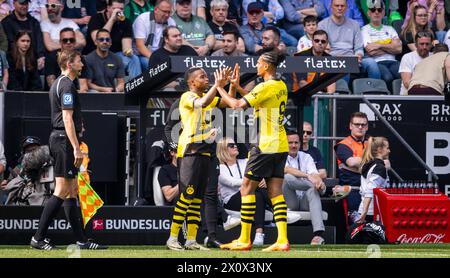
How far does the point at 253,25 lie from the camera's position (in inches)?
819

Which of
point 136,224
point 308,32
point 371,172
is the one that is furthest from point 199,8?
point 136,224

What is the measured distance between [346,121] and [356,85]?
163 cm

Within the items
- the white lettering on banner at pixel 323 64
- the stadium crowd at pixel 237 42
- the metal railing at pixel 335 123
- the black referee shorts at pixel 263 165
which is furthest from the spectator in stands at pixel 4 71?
the black referee shorts at pixel 263 165

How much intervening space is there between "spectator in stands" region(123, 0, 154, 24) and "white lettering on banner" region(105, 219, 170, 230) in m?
4.85

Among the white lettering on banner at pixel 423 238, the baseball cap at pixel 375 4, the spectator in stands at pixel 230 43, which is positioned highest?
the baseball cap at pixel 375 4

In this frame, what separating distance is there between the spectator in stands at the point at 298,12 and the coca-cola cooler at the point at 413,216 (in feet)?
16.7

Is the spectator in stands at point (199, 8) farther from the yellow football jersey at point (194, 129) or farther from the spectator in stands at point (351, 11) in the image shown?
the yellow football jersey at point (194, 129)

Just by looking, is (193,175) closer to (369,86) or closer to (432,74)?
(369,86)

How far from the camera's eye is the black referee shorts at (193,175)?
46.1 ft

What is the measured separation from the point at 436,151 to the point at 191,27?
4.36m

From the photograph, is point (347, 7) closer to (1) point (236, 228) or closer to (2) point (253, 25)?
(2) point (253, 25)

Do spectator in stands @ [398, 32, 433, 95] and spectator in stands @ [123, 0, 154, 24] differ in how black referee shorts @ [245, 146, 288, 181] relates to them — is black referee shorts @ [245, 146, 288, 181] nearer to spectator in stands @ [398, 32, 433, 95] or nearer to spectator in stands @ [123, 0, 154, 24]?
spectator in stands @ [398, 32, 433, 95]
